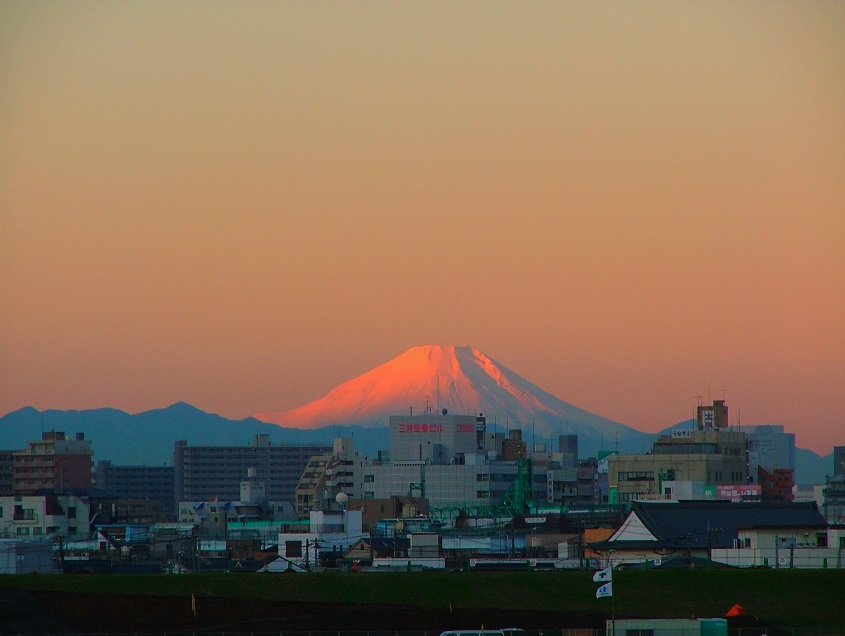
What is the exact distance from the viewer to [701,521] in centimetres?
7956

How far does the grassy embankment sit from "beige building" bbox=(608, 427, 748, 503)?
91260mm

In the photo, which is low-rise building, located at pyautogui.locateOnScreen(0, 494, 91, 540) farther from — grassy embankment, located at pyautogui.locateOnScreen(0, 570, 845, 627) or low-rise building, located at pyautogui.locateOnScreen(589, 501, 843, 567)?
grassy embankment, located at pyautogui.locateOnScreen(0, 570, 845, 627)

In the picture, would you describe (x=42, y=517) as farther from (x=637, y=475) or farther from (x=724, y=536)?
(x=724, y=536)

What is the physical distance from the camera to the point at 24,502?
401 feet

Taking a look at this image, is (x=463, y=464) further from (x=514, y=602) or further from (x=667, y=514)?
(x=514, y=602)

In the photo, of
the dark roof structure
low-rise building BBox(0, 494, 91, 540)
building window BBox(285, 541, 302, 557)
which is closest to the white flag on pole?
the dark roof structure

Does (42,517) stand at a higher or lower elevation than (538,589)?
higher

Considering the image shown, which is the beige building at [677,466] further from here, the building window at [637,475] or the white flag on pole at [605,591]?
the white flag on pole at [605,591]

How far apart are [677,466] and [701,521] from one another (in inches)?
2827

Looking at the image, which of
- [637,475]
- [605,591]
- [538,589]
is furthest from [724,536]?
[637,475]

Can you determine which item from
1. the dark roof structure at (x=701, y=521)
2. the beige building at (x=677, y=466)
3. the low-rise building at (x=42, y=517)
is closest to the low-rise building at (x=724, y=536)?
the dark roof structure at (x=701, y=521)

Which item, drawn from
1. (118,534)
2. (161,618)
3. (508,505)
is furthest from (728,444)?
(161,618)

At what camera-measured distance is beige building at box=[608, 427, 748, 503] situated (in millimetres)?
149750

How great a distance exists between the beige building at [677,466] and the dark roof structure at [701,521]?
6461 cm
